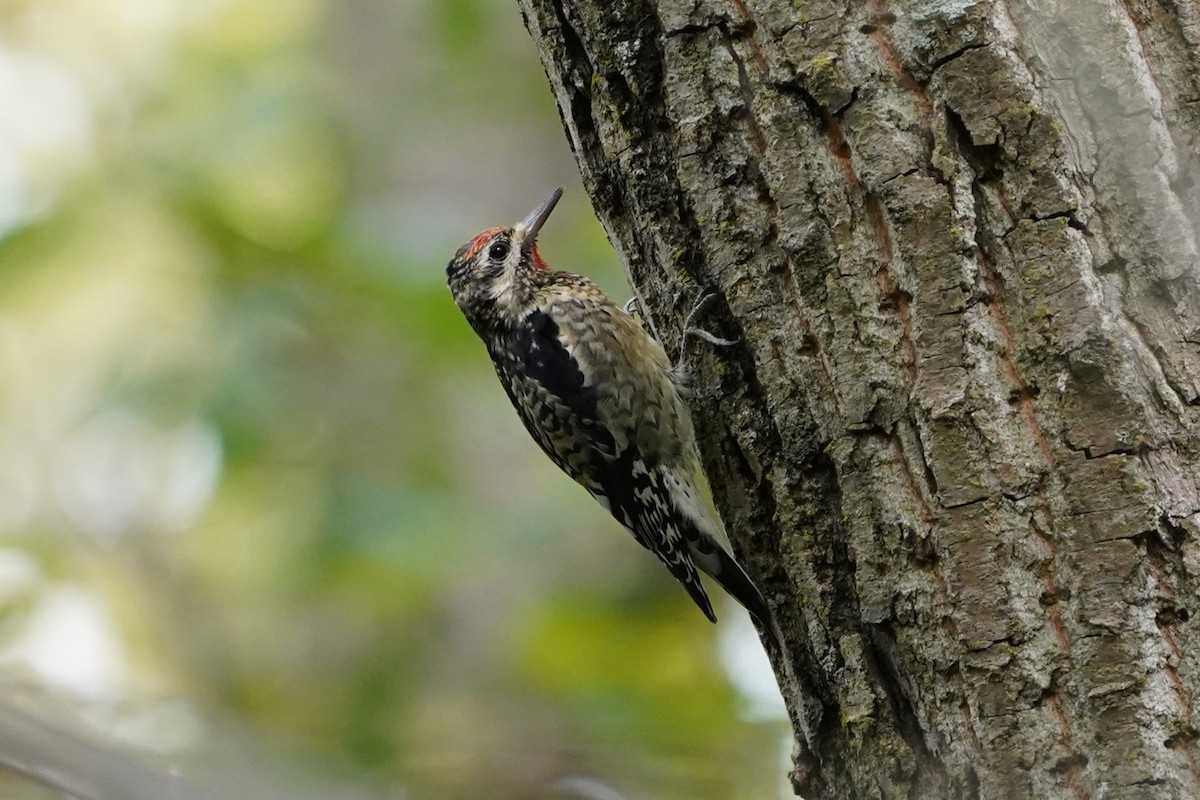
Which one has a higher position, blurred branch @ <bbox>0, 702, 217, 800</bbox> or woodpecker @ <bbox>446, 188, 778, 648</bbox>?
woodpecker @ <bbox>446, 188, 778, 648</bbox>

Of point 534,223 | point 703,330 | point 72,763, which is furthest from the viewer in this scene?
point 534,223

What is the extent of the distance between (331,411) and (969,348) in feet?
14.8

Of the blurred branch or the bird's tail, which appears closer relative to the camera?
the blurred branch

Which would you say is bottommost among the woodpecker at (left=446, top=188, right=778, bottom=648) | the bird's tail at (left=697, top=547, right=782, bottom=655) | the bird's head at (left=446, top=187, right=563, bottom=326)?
the bird's tail at (left=697, top=547, right=782, bottom=655)

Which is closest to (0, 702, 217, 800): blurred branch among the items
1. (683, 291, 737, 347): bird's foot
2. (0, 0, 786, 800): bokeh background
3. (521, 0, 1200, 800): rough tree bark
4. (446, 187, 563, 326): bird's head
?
(521, 0, 1200, 800): rough tree bark

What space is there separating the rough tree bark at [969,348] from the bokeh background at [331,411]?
139cm

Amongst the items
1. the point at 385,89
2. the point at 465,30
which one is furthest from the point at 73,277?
the point at 465,30

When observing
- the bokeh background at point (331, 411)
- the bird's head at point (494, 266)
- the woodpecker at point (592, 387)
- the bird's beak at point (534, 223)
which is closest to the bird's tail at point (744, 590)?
the woodpecker at point (592, 387)

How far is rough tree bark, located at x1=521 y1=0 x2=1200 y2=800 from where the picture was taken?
2.09 m

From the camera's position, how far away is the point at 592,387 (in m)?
4.64

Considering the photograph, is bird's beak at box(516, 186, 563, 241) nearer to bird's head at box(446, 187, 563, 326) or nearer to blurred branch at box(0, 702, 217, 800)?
bird's head at box(446, 187, 563, 326)

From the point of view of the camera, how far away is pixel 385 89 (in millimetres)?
8031

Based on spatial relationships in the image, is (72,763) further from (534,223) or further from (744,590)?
(534,223)

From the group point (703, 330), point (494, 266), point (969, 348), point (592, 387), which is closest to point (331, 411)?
point (494, 266)
